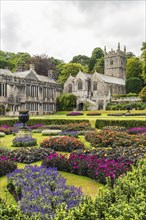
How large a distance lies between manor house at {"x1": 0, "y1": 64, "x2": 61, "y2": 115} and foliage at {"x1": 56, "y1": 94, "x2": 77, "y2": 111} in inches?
45.7

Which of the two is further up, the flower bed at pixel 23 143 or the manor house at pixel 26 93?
the manor house at pixel 26 93

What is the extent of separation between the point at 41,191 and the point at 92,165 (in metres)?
3.68

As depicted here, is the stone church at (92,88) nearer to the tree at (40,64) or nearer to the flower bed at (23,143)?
the tree at (40,64)

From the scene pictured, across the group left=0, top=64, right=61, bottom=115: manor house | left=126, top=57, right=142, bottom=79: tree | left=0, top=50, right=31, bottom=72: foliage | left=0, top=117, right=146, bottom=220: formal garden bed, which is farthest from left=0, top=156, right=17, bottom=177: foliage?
left=126, top=57, right=142, bottom=79: tree

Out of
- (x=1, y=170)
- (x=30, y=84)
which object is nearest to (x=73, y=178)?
(x=1, y=170)

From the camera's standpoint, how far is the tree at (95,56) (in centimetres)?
9981

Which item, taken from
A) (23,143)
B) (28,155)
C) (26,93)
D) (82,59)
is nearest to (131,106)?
(26,93)

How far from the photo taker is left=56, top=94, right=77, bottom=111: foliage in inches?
2384

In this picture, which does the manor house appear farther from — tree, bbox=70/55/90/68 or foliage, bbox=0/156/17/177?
tree, bbox=70/55/90/68

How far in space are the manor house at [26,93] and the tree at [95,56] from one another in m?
39.1

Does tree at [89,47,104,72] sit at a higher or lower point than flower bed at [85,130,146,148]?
higher

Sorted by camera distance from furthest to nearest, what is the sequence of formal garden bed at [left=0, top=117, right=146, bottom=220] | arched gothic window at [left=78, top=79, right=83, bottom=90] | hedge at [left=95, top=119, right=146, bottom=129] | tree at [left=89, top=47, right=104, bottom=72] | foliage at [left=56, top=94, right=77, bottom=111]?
tree at [left=89, top=47, right=104, bottom=72]
arched gothic window at [left=78, top=79, right=83, bottom=90]
foliage at [left=56, top=94, right=77, bottom=111]
hedge at [left=95, top=119, right=146, bottom=129]
formal garden bed at [left=0, top=117, right=146, bottom=220]

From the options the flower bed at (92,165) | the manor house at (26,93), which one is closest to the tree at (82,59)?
the manor house at (26,93)

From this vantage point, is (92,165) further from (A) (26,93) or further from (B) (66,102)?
(B) (66,102)
